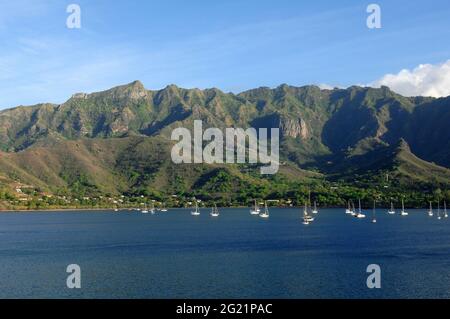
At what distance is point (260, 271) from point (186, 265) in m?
13.4

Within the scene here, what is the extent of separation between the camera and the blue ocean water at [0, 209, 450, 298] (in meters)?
70.4

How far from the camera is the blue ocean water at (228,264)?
7044cm

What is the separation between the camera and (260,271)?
84625 mm

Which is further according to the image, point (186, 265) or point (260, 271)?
point (186, 265)

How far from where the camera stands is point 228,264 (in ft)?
302
